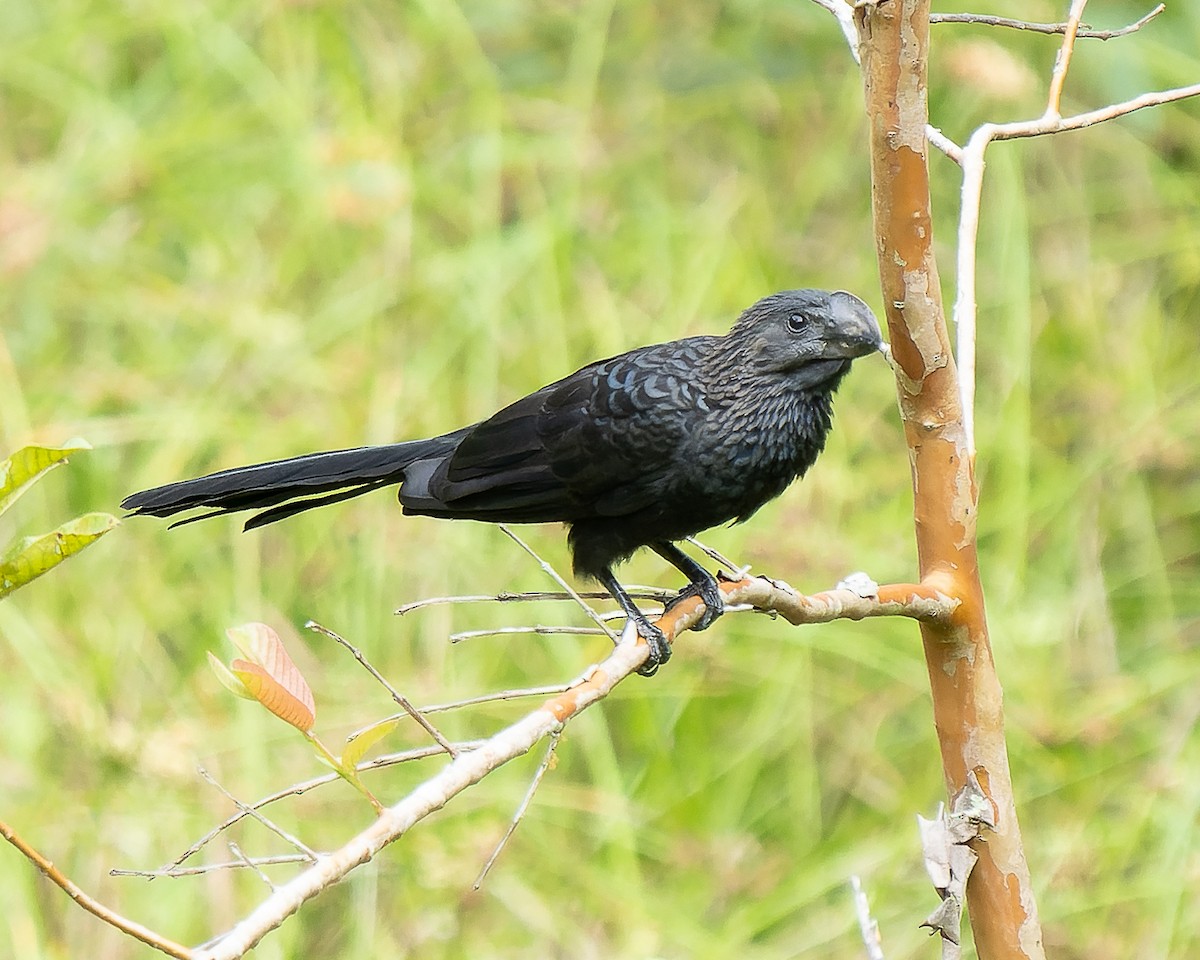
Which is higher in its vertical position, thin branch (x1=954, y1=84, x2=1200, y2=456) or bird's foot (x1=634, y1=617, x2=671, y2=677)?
thin branch (x1=954, y1=84, x2=1200, y2=456)

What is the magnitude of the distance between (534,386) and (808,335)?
1789 millimetres

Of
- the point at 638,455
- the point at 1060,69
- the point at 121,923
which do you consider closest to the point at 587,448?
the point at 638,455

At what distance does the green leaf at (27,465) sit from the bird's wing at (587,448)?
43.3 inches

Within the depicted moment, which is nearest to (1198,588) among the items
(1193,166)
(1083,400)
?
(1083,400)

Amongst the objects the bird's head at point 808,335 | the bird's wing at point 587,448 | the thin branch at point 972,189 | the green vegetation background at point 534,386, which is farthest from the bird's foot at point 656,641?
the green vegetation background at point 534,386

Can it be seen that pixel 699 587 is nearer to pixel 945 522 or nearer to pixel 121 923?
pixel 945 522

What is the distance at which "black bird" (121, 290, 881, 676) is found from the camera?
75.5 inches

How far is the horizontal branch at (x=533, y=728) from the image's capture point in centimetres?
78

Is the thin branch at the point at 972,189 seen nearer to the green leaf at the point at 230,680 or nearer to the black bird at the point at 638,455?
the black bird at the point at 638,455

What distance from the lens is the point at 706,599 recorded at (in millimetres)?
1843

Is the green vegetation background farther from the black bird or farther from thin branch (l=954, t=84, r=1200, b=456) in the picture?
thin branch (l=954, t=84, r=1200, b=456)

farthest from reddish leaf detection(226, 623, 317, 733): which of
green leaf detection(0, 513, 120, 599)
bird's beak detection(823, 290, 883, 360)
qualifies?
bird's beak detection(823, 290, 883, 360)

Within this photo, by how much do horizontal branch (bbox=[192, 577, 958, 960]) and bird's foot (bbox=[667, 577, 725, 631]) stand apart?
7 centimetres

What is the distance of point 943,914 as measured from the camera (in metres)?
1.23
